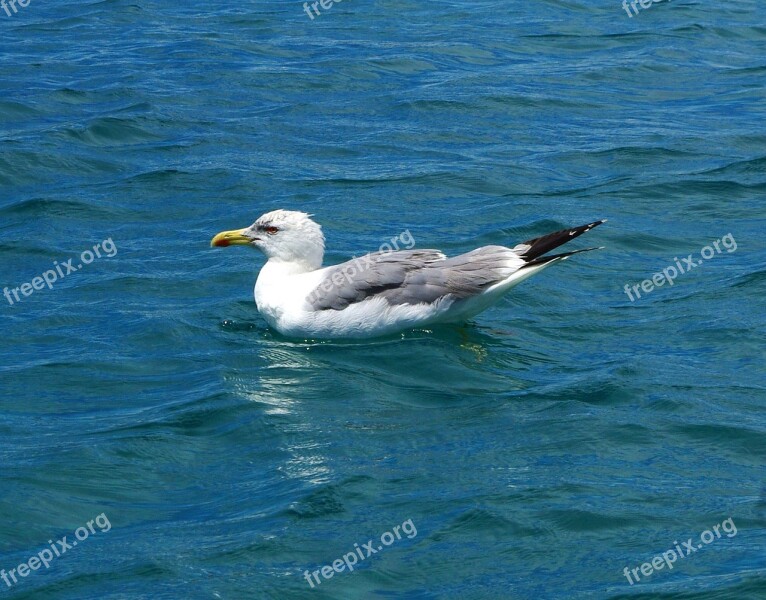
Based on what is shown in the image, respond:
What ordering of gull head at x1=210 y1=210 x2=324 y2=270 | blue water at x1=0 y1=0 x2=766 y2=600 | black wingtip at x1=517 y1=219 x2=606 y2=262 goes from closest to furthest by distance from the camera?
blue water at x1=0 y1=0 x2=766 y2=600
black wingtip at x1=517 y1=219 x2=606 y2=262
gull head at x1=210 y1=210 x2=324 y2=270

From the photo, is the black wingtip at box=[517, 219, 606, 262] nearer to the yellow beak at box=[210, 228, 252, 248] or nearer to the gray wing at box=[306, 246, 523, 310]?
the gray wing at box=[306, 246, 523, 310]

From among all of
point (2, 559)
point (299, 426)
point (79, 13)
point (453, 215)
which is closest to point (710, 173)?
point (453, 215)

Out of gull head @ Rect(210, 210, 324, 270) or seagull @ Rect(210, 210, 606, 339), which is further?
gull head @ Rect(210, 210, 324, 270)

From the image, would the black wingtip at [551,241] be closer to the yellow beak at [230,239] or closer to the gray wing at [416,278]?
the gray wing at [416,278]

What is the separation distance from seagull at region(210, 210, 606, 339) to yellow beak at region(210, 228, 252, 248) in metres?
0.63

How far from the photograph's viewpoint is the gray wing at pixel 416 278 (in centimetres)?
1017

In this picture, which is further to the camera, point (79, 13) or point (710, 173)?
point (79, 13)

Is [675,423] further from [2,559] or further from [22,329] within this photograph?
[22,329]

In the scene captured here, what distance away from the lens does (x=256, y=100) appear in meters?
17.1

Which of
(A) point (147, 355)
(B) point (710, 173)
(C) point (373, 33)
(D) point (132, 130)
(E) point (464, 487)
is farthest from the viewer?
(C) point (373, 33)

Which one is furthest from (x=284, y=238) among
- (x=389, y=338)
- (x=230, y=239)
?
(x=389, y=338)

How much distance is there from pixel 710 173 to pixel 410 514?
7847 mm

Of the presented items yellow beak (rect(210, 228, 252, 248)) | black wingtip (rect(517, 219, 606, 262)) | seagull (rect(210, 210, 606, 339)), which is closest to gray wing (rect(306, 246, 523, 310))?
seagull (rect(210, 210, 606, 339))

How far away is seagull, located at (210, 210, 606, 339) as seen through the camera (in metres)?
10.2
